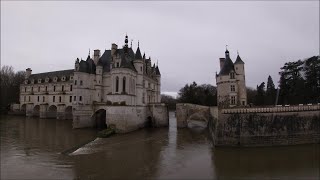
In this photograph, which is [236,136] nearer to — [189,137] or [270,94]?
[189,137]

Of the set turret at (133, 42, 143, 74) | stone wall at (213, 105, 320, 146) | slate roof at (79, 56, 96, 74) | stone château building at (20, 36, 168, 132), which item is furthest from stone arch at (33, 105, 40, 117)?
stone wall at (213, 105, 320, 146)

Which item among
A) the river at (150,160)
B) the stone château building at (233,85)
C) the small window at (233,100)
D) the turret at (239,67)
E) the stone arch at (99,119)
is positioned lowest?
the river at (150,160)

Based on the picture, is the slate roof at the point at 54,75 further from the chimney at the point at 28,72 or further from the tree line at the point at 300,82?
the tree line at the point at 300,82

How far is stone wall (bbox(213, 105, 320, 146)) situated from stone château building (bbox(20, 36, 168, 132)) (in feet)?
41.1

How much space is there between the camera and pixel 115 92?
2894 cm

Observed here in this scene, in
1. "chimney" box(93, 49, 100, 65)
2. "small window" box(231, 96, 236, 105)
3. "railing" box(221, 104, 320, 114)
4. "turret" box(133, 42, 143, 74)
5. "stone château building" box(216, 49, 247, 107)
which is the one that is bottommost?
"railing" box(221, 104, 320, 114)

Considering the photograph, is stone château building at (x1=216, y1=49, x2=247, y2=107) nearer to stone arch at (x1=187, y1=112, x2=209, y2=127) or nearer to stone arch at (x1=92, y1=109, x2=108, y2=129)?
stone arch at (x1=187, y1=112, x2=209, y2=127)

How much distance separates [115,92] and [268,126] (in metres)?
17.0

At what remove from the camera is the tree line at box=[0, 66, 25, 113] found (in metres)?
57.8

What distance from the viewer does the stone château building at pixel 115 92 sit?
28850 mm

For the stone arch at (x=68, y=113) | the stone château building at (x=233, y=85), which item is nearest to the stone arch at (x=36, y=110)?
the stone arch at (x=68, y=113)

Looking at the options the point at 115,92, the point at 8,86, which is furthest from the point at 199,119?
the point at 8,86

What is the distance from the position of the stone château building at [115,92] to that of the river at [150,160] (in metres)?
6.80

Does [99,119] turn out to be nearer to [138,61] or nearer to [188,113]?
[138,61]
